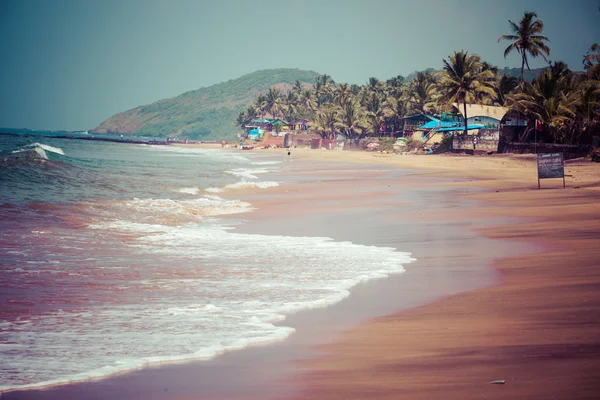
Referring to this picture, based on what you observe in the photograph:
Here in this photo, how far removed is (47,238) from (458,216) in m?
9.29

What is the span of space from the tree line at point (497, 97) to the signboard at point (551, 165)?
60.7 feet

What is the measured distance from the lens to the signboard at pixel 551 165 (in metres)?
20.1

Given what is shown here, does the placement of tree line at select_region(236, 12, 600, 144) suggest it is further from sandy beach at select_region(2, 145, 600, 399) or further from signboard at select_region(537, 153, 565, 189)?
sandy beach at select_region(2, 145, 600, 399)

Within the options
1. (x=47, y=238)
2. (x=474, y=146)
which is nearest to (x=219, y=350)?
(x=47, y=238)

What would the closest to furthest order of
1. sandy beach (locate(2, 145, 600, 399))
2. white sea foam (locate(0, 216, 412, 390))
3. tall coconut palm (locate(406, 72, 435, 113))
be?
1. sandy beach (locate(2, 145, 600, 399))
2. white sea foam (locate(0, 216, 412, 390))
3. tall coconut palm (locate(406, 72, 435, 113))

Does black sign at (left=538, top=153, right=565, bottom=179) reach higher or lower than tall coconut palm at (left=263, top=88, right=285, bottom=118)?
lower

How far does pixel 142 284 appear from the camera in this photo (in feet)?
25.8

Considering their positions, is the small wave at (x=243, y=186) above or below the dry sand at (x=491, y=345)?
above

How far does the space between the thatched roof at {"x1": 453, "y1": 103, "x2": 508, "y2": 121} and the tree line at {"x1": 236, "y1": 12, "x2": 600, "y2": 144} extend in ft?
2.35

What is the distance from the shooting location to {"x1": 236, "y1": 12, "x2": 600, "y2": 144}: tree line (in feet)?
126

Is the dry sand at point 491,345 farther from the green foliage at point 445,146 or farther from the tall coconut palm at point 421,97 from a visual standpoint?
the tall coconut palm at point 421,97

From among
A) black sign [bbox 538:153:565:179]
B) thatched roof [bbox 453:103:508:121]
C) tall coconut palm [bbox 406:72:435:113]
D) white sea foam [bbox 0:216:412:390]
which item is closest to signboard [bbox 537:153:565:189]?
black sign [bbox 538:153:565:179]

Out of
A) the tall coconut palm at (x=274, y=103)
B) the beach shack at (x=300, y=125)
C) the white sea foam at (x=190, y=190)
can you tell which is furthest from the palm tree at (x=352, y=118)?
the white sea foam at (x=190, y=190)

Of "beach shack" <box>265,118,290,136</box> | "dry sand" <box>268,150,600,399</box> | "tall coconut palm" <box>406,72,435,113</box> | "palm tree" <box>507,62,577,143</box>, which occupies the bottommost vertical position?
"dry sand" <box>268,150,600,399</box>
